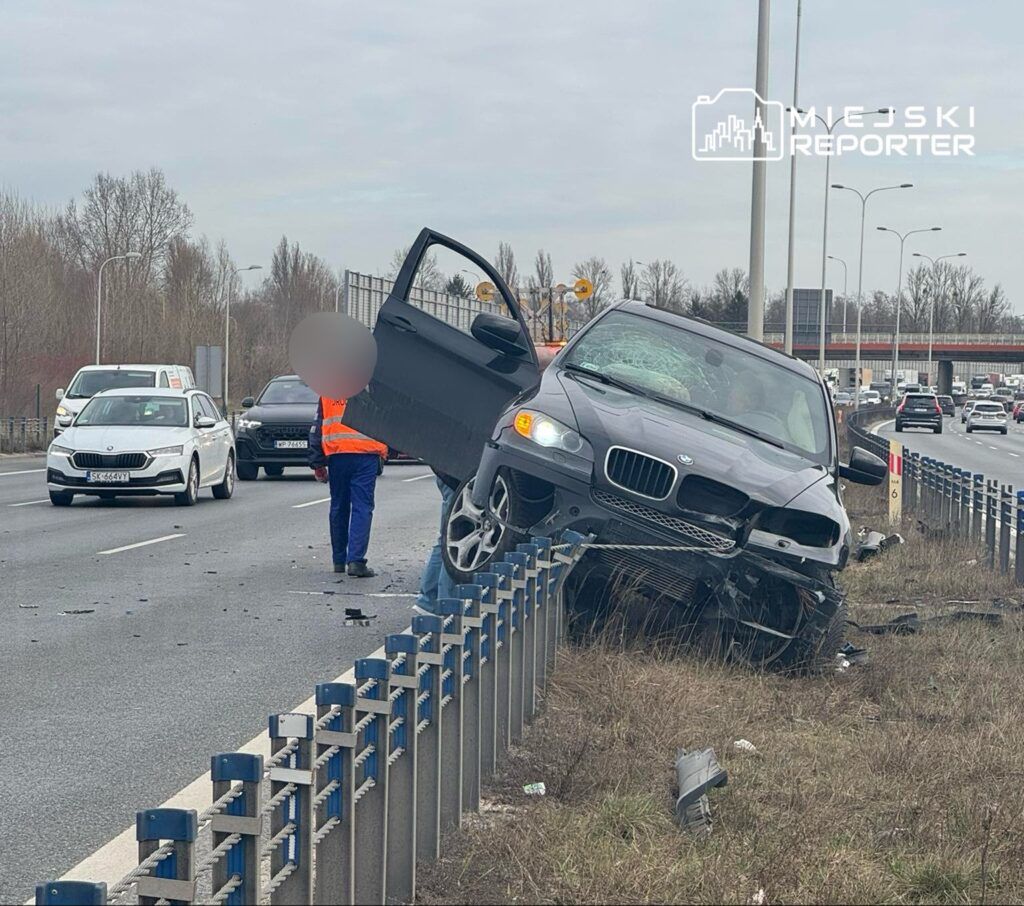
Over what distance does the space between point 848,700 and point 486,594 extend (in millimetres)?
2699

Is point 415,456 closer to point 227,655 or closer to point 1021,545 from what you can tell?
point 227,655

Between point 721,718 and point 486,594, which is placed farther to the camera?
point 721,718

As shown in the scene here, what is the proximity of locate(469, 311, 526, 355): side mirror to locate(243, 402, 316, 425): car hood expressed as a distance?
57.8 ft

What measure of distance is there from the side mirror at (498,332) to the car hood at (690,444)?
2.76 feet

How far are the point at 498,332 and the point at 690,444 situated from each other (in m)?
Answer: 1.95

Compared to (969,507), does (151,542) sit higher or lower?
lower

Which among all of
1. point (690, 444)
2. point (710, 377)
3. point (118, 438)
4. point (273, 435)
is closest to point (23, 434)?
point (273, 435)

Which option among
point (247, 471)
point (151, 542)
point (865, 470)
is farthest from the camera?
point (247, 471)

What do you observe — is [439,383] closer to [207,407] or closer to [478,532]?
[478,532]

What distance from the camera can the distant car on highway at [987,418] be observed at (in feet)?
242

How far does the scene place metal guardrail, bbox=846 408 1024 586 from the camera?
13.9 metres

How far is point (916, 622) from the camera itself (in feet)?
34.0

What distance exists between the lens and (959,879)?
4.90 m

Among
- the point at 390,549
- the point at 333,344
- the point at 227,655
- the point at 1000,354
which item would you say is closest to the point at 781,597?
the point at 227,655
